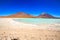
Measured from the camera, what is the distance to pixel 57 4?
7.41ft

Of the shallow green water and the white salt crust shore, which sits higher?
the shallow green water

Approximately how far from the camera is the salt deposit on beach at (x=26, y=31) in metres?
2.23

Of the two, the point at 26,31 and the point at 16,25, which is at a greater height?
the point at 16,25

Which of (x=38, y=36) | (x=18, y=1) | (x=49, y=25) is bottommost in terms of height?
(x=38, y=36)

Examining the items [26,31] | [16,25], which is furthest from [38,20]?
[16,25]

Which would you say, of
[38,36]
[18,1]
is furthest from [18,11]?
[38,36]

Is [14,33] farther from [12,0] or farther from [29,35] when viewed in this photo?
[12,0]

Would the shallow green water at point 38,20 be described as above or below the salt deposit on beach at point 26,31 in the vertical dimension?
above

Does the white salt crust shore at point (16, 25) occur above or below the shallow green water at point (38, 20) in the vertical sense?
below

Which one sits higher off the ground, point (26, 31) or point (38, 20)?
point (38, 20)

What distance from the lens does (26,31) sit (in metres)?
2.27

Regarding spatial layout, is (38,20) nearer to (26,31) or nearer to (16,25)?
(26,31)

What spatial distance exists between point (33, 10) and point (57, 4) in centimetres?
42

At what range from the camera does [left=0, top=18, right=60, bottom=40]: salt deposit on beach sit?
87.7 inches
